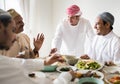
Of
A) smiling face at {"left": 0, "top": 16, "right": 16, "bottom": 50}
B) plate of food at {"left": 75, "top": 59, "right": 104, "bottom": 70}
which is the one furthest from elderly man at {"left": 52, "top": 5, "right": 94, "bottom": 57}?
smiling face at {"left": 0, "top": 16, "right": 16, "bottom": 50}

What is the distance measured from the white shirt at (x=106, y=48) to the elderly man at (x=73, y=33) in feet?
1.66

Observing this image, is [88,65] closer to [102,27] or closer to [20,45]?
[102,27]

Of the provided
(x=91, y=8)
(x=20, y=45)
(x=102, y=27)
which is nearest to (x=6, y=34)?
(x=20, y=45)

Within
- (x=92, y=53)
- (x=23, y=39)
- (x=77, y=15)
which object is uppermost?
(x=77, y=15)

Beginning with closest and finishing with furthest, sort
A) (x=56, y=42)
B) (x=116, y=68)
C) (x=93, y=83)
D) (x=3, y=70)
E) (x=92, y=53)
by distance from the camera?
(x=3, y=70)
(x=93, y=83)
(x=116, y=68)
(x=92, y=53)
(x=56, y=42)

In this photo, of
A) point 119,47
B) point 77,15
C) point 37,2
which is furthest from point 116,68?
point 37,2

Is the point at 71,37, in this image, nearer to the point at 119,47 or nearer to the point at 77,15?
the point at 77,15

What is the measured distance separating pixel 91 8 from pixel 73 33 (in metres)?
0.77

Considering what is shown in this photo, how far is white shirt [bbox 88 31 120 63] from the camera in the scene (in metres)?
2.48

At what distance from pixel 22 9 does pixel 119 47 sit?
1759 millimetres

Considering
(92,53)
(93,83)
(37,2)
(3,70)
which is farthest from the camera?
(37,2)

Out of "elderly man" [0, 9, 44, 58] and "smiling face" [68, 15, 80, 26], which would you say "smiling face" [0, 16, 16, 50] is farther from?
"smiling face" [68, 15, 80, 26]

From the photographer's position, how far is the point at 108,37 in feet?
8.46

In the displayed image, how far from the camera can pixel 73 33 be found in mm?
3350
